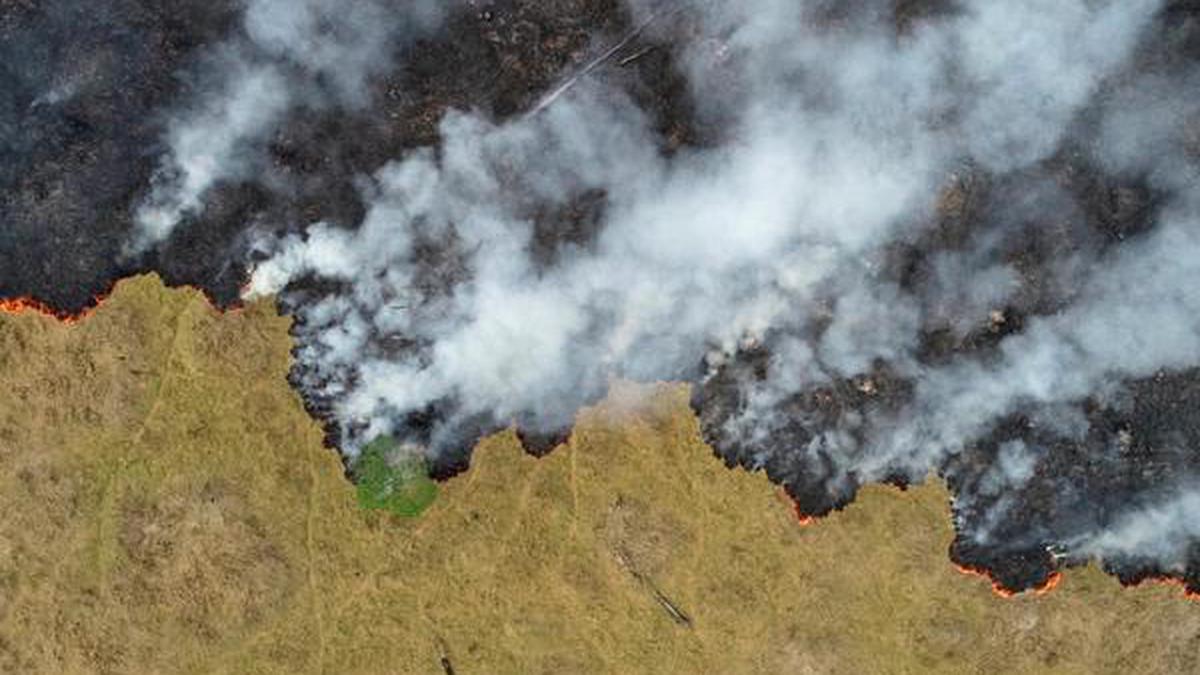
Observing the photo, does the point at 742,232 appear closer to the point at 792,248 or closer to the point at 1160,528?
the point at 792,248

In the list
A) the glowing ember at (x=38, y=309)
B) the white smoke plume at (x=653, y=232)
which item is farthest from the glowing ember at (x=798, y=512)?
the glowing ember at (x=38, y=309)

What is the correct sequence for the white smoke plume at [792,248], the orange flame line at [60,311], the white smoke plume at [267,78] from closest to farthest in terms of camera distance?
the white smoke plume at [792,248]
the white smoke plume at [267,78]
the orange flame line at [60,311]

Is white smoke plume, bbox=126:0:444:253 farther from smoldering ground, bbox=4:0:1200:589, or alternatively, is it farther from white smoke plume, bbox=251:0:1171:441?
white smoke plume, bbox=251:0:1171:441

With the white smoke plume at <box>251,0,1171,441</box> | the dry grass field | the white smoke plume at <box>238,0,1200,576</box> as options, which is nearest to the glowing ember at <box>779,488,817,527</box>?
the dry grass field

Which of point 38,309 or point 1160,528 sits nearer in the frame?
point 1160,528

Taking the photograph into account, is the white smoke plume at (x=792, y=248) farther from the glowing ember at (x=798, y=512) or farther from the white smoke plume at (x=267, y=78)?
the white smoke plume at (x=267, y=78)

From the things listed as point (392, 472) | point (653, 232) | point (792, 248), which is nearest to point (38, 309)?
point (392, 472)
